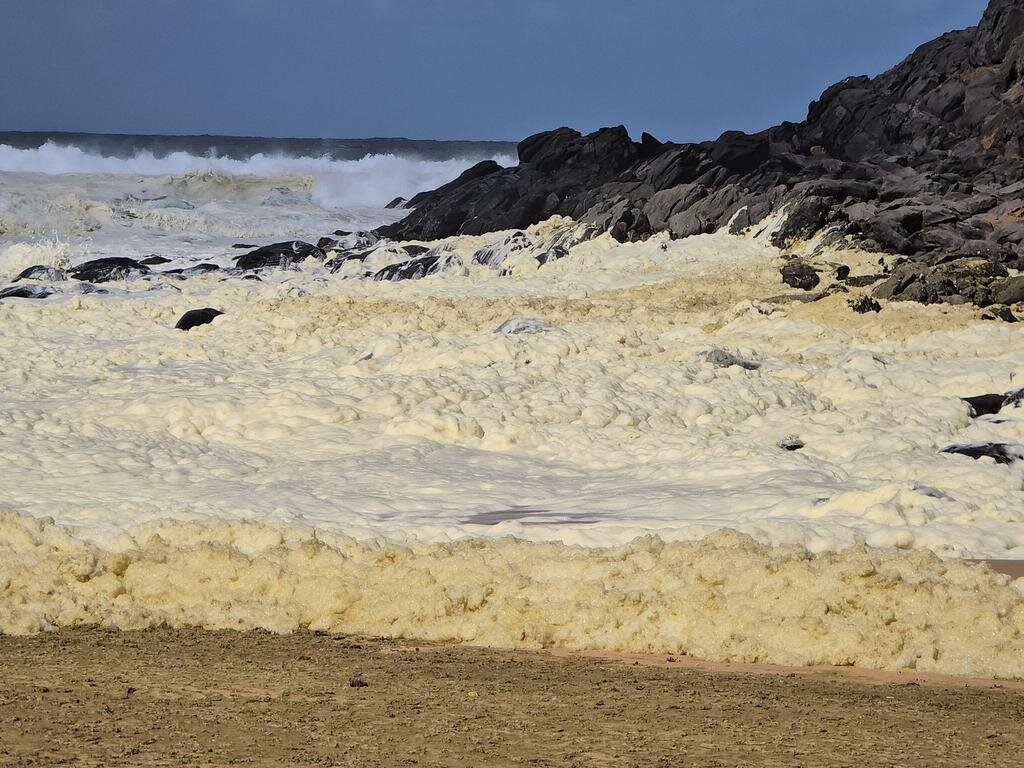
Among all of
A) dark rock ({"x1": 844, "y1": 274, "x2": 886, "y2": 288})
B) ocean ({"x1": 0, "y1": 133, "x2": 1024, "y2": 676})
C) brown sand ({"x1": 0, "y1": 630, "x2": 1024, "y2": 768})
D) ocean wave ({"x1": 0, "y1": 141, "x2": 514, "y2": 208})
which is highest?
ocean wave ({"x1": 0, "y1": 141, "x2": 514, "y2": 208})

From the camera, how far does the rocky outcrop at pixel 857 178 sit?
68.2 feet

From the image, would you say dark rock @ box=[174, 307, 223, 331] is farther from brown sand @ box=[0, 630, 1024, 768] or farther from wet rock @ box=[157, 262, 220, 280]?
brown sand @ box=[0, 630, 1024, 768]

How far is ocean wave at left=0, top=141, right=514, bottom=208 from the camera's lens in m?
41.1

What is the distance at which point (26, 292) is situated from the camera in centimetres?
1984

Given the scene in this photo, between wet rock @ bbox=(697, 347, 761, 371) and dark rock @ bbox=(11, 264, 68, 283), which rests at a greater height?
dark rock @ bbox=(11, 264, 68, 283)

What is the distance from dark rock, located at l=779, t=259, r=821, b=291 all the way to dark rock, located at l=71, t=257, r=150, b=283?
1099cm

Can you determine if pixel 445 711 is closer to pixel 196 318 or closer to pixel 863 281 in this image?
pixel 196 318

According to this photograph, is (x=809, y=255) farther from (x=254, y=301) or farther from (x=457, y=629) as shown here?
(x=457, y=629)

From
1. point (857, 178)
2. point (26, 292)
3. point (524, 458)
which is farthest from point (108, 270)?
point (857, 178)

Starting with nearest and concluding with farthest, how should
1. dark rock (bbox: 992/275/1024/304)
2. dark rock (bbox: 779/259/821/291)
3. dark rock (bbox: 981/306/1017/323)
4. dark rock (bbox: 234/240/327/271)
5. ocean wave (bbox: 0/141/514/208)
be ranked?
1. dark rock (bbox: 981/306/1017/323)
2. dark rock (bbox: 992/275/1024/304)
3. dark rock (bbox: 779/259/821/291)
4. dark rock (bbox: 234/240/327/271)
5. ocean wave (bbox: 0/141/514/208)

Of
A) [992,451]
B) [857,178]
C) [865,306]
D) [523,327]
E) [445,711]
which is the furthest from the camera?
[857,178]

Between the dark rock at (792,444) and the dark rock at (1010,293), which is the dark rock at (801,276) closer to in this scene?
the dark rock at (1010,293)

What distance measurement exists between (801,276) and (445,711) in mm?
14918

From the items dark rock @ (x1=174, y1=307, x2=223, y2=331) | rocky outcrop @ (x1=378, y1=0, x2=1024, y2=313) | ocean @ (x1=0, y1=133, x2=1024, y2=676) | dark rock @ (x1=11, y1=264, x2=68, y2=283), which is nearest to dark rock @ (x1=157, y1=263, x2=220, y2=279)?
ocean @ (x1=0, y1=133, x2=1024, y2=676)
